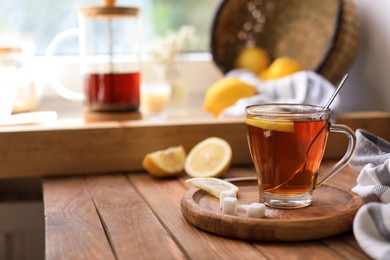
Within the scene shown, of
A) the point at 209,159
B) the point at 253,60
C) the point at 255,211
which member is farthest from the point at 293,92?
the point at 255,211

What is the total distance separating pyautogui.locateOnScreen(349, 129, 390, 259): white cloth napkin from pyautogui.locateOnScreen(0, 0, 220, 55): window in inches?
35.4

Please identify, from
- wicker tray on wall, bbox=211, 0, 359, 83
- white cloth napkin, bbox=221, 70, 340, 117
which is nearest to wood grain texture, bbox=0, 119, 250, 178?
white cloth napkin, bbox=221, 70, 340, 117

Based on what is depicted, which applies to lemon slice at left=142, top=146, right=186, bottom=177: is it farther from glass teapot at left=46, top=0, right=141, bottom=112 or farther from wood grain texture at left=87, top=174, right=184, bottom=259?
glass teapot at left=46, top=0, right=141, bottom=112

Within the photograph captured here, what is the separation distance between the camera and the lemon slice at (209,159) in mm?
1176

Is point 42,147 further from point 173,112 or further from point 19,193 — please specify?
point 173,112

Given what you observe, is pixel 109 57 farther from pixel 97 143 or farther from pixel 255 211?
pixel 255 211

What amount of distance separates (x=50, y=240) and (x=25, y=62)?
0.78 metres

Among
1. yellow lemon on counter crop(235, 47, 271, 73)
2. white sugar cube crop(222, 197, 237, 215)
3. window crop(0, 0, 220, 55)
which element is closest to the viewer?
white sugar cube crop(222, 197, 237, 215)

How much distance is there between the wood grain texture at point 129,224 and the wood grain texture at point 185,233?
12mm

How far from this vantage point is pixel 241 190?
3.34 feet

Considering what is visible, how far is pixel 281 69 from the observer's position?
1565 millimetres

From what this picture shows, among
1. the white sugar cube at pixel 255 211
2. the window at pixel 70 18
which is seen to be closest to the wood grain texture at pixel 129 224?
the white sugar cube at pixel 255 211

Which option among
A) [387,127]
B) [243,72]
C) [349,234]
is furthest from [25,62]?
[349,234]

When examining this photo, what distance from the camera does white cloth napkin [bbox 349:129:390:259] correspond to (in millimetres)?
744
